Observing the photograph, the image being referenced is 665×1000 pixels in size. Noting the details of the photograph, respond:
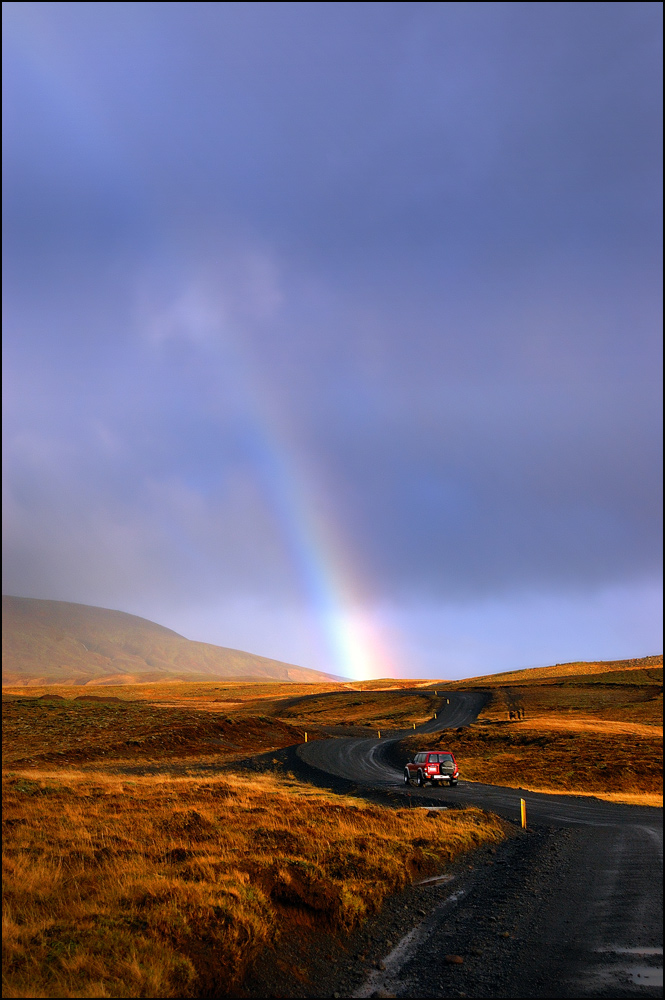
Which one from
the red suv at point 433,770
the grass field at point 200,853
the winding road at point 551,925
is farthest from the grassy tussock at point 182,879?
the red suv at point 433,770

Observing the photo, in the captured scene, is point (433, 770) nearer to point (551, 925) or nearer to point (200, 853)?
point (200, 853)

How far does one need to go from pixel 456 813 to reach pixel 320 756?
24.8m

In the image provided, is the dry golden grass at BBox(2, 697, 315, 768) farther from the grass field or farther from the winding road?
the winding road

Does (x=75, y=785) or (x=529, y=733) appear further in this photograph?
(x=529, y=733)

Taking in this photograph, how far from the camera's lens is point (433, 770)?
31953mm

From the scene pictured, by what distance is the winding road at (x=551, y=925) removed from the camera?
8102 mm

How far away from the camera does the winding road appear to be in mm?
8102

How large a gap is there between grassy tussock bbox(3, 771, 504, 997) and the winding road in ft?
5.47

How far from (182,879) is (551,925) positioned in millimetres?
7145

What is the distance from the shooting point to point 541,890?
12438 mm

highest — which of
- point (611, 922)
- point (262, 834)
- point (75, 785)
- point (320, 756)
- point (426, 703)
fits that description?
point (611, 922)

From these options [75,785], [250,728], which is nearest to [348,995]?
[75,785]

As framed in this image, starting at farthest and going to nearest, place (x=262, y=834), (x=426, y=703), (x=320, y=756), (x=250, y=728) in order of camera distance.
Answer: (x=426, y=703) < (x=250, y=728) < (x=320, y=756) < (x=262, y=834)

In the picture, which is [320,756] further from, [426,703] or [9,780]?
[426,703]
